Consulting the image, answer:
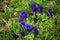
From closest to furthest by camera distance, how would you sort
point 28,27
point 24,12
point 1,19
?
point 28,27 < point 24,12 < point 1,19

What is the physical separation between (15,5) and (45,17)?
582mm

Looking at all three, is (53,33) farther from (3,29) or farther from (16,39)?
(3,29)

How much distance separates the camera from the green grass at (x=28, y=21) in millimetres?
2631

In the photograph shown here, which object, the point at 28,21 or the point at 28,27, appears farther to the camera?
the point at 28,21

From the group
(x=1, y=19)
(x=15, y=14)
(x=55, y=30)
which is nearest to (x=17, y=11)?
(x=15, y=14)

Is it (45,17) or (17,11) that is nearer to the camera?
(45,17)

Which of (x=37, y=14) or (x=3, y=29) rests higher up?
(x=37, y=14)

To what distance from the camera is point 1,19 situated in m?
3.00

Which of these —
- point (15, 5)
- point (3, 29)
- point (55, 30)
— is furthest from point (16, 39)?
point (15, 5)

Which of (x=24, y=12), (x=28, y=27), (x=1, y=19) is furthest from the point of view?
(x=1, y=19)

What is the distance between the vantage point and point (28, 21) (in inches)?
110

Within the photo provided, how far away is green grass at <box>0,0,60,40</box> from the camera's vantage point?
2631 mm

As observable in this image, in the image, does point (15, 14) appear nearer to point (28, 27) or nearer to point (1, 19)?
point (1, 19)

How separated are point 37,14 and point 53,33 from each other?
376mm
